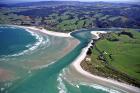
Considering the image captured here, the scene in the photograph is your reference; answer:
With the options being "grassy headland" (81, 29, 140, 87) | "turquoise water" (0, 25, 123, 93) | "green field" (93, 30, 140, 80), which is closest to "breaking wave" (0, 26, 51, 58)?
"turquoise water" (0, 25, 123, 93)

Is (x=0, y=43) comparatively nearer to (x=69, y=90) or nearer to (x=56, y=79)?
(x=56, y=79)

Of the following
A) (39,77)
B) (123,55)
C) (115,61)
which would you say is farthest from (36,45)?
(39,77)

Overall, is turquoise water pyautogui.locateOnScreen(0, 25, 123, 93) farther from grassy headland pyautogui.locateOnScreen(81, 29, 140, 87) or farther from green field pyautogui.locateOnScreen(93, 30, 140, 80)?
green field pyautogui.locateOnScreen(93, 30, 140, 80)

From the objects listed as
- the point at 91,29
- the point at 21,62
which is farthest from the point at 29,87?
the point at 91,29

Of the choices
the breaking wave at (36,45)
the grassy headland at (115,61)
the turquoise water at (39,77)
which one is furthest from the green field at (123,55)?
the breaking wave at (36,45)

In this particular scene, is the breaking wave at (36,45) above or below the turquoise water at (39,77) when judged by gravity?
below

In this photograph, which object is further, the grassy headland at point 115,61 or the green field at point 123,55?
the green field at point 123,55

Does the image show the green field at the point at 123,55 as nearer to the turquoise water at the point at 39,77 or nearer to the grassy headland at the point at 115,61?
the grassy headland at the point at 115,61
